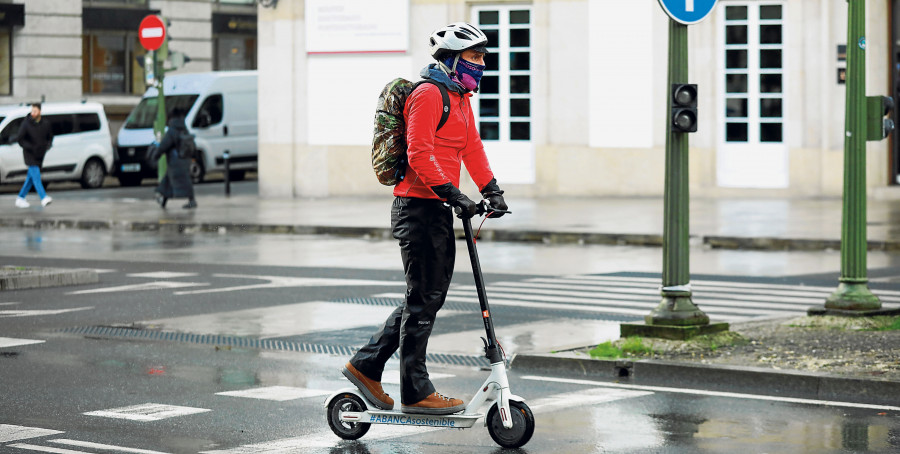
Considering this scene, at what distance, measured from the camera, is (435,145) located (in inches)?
265

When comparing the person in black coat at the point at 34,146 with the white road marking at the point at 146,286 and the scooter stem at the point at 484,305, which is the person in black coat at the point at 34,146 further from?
the scooter stem at the point at 484,305

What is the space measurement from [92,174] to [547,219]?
52.7 feet

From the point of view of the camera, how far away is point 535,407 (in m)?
7.72

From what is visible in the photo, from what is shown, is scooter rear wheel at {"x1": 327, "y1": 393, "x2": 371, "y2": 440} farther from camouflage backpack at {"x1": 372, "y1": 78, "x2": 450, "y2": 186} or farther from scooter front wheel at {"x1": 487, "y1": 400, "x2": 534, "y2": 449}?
camouflage backpack at {"x1": 372, "y1": 78, "x2": 450, "y2": 186}

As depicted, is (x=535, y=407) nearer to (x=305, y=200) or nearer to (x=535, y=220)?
(x=535, y=220)

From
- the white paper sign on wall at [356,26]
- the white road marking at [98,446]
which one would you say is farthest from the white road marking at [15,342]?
the white paper sign on wall at [356,26]

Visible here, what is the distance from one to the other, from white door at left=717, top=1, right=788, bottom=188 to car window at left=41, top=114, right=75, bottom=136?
15.2 m

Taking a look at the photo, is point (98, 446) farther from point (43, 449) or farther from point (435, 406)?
point (435, 406)

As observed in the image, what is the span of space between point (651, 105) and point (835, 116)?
317cm

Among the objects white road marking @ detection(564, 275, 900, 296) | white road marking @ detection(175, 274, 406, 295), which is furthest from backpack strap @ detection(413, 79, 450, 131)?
white road marking @ detection(564, 275, 900, 296)

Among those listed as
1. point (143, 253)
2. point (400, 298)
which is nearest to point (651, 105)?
point (143, 253)

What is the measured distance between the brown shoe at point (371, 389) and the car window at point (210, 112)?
2843cm

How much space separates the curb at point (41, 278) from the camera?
548 inches

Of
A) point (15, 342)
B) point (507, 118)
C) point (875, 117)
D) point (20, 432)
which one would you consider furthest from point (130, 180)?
point (20, 432)
